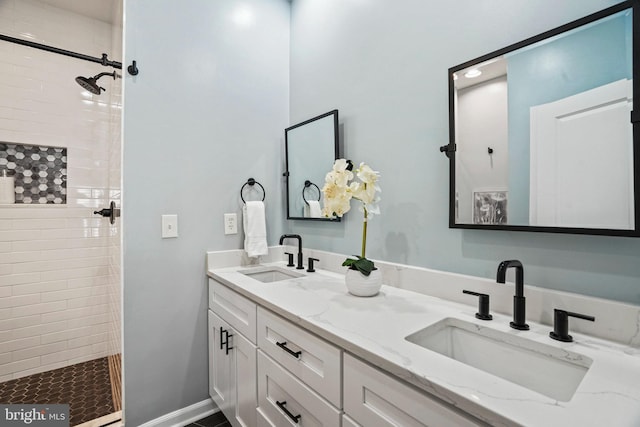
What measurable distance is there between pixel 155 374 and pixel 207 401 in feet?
1.16

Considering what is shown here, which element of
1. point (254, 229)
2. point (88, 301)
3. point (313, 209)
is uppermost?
point (313, 209)

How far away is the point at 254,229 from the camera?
6.00ft

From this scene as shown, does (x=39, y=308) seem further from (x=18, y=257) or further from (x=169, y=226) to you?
(x=169, y=226)

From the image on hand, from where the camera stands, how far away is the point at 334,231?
5.78 feet

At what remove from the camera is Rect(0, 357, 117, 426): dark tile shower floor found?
1.78 m

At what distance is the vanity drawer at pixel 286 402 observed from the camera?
3.01 ft

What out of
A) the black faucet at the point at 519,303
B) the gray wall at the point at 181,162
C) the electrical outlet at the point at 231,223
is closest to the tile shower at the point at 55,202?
the gray wall at the point at 181,162

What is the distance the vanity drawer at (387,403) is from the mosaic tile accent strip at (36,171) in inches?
102

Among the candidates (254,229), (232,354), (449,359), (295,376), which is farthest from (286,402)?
(254,229)

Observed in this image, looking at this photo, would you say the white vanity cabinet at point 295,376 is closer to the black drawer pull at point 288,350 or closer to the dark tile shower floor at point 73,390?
the black drawer pull at point 288,350

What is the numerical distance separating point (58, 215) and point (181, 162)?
1.40m

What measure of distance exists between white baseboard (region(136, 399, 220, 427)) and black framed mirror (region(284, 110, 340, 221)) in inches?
48.0

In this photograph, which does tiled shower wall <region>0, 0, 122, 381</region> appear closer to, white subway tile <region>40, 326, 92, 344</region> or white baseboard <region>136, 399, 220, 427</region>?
white subway tile <region>40, 326, 92, 344</region>

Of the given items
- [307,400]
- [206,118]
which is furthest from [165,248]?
[307,400]
